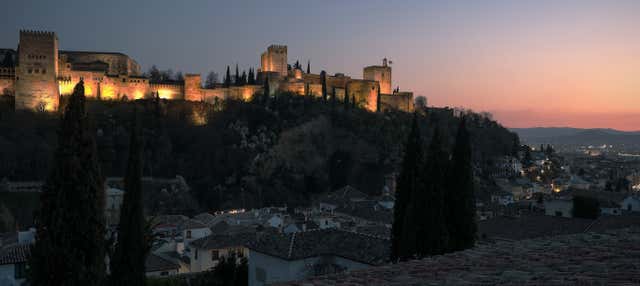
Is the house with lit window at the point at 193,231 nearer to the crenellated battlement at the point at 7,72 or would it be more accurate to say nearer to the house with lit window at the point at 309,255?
the house with lit window at the point at 309,255

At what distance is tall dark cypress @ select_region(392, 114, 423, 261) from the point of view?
2072 cm

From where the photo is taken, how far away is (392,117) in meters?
98.4

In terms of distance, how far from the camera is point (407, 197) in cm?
2309

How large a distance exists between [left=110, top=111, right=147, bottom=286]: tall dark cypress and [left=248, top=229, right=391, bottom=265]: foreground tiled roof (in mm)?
5885

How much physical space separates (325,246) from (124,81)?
75119 mm

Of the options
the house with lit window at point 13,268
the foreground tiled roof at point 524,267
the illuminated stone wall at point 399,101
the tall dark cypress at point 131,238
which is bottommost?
the house with lit window at point 13,268

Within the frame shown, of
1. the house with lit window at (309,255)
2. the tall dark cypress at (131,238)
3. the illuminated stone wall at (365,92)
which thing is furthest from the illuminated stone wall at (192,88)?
the tall dark cypress at (131,238)

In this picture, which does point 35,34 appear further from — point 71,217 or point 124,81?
point 71,217

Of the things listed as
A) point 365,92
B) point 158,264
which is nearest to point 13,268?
point 158,264

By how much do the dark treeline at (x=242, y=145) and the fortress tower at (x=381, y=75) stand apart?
47.8ft

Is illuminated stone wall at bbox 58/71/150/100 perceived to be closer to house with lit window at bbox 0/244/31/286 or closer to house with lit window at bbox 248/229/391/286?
house with lit window at bbox 0/244/31/286

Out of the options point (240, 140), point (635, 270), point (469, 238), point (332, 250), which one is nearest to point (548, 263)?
point (635, 270)

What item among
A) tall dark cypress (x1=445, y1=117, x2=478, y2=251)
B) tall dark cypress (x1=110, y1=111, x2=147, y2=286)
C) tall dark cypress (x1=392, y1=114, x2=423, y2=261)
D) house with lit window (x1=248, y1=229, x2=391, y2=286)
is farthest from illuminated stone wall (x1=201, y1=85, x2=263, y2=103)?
tall dark cypress (x1=110, y1=111, x2=147, y2=286)

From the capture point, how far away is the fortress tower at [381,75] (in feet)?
365
